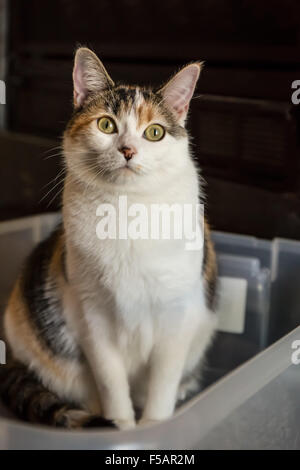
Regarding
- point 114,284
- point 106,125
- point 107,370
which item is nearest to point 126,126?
point 106,125

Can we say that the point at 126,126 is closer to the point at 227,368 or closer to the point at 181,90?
the point at 181,90

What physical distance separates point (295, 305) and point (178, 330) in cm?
38

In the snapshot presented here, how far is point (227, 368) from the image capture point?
0.93 meters

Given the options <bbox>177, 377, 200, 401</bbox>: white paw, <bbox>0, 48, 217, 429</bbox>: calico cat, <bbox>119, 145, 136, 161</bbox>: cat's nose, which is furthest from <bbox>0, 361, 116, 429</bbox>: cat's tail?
<bbox>119, 145, 136, 161</bbox>: cat's nose

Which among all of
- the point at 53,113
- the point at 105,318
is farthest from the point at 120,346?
the point at 53,113

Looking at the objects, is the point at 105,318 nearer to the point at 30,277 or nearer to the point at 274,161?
the point at 30,277

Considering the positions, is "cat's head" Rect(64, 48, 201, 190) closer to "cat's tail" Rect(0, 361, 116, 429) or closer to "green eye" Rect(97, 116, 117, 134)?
"green eye" Rect(97, 116, 117, 134)

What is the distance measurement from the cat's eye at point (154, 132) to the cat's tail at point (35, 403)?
300 millimetres

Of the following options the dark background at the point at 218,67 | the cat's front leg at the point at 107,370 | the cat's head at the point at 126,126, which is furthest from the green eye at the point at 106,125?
the dark background at the point at 218,67

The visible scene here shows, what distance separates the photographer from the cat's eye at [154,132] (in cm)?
56

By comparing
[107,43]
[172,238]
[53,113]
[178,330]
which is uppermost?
[107,43]

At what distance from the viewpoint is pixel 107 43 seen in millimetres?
999

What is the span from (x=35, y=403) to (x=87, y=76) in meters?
0.40

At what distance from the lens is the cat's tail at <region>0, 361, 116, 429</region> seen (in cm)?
59
